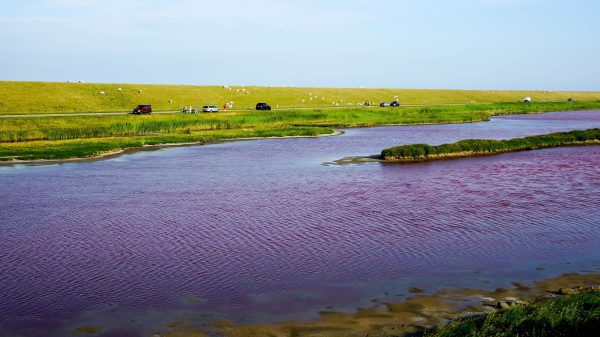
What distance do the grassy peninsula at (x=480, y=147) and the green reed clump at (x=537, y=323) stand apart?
36.4m

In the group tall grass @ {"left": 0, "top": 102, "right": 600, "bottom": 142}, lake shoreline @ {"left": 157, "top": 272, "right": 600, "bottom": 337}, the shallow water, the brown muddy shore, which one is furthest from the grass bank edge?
lake shoreline @ {"left": 157, "top": 272, "right": 600, "bottom": 337}

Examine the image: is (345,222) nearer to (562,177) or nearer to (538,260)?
(538,260)

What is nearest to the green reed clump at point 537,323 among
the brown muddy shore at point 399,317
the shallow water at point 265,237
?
the brown muddy shore at point 399,317

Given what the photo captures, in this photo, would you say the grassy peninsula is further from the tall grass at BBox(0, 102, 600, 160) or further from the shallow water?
the tall grass at BBox(0, 102, 600, 160)

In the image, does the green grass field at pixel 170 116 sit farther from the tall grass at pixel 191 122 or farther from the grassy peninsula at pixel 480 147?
the grassy peninsula at pixel 480 147

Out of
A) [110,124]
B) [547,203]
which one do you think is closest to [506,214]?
[547,203]

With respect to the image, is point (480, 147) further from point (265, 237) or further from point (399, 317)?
point (399, 317)

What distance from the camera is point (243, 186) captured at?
129 ft

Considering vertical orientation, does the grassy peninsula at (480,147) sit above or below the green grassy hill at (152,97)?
below

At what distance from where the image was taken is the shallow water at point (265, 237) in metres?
18.1

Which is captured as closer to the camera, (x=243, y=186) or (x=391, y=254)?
(x=391, y=254)

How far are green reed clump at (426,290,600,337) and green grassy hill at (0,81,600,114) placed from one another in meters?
94.1

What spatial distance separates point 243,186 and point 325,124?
54844mm

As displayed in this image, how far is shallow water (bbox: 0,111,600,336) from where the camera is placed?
1811 cm
